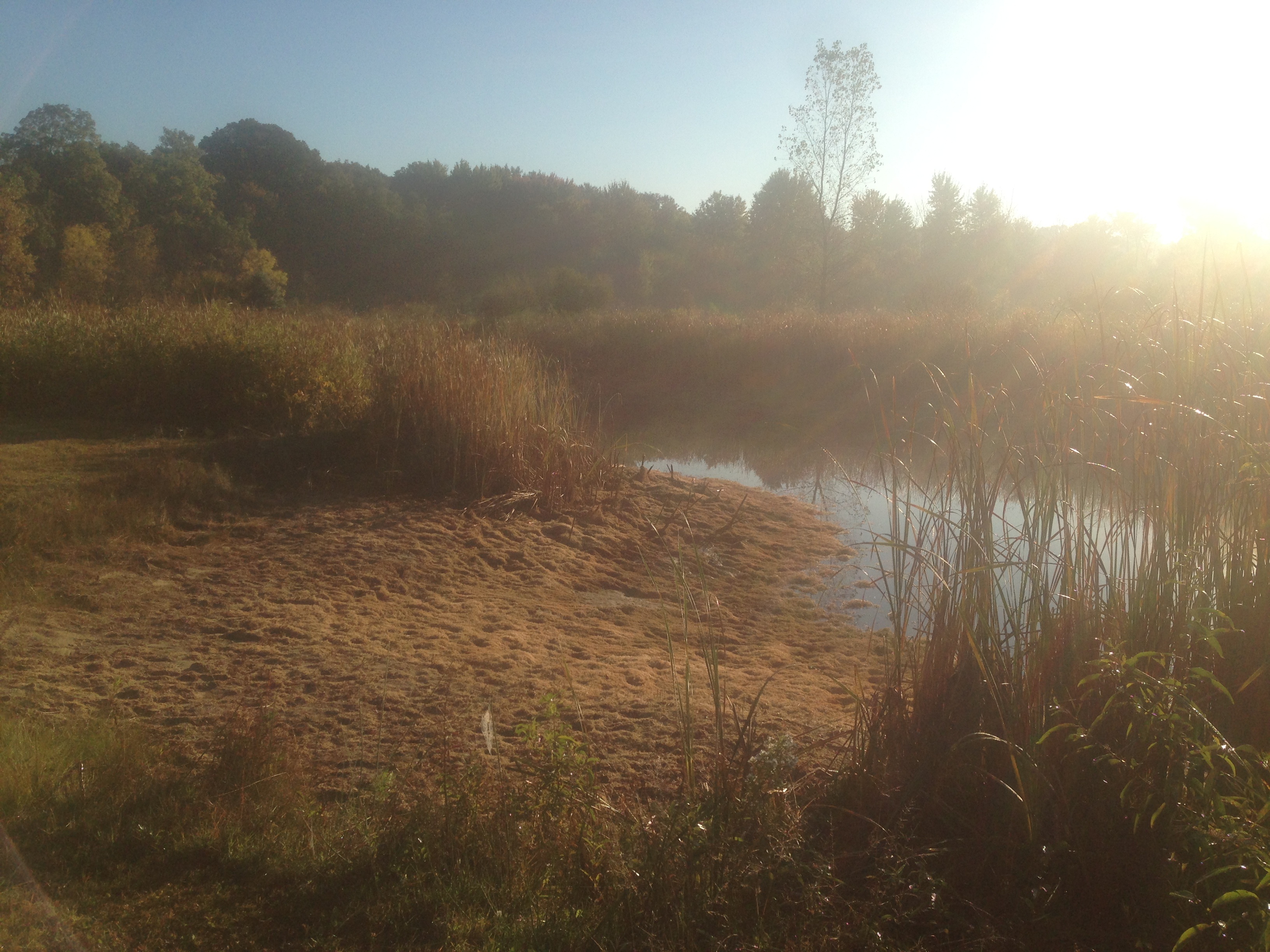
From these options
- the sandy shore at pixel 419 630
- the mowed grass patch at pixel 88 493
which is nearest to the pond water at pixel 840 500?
the sandy shore at pixel 419 630

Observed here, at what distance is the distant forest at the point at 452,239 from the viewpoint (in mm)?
23453

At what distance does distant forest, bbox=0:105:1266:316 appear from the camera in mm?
23453

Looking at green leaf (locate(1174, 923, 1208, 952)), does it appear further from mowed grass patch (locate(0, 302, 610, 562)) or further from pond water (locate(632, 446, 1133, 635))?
mowed grass patch (locate(0, 302, 610, 562))

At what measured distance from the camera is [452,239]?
131 ft

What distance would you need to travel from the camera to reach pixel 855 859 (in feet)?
7.89

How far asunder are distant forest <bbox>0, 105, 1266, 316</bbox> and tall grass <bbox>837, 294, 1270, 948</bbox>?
4.62m

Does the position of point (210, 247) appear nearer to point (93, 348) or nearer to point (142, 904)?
point (93, 348)

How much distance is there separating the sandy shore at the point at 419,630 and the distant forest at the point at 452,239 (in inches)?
177

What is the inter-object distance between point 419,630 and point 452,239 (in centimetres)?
3802

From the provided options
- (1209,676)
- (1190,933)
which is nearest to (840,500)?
(1209,676)

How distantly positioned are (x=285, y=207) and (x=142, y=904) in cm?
3758

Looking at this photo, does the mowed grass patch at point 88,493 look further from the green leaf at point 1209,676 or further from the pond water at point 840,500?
the green leaf at point 1209,676

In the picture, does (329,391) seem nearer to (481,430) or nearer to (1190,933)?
(481,430)

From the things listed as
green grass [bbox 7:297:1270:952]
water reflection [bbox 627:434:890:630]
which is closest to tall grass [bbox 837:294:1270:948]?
green grass [bbox 7:297:1270:952]
